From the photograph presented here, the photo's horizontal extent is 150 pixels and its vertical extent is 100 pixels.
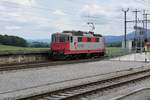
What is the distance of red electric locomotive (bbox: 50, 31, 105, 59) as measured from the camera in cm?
4400

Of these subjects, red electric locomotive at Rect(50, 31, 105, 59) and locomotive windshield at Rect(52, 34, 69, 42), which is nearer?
red electric locomotive at Rect(50, 31, 105, 59)

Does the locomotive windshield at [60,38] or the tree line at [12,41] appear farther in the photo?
the tree line at [12,41]

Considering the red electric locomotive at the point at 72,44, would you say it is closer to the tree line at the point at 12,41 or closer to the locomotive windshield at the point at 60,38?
the locomotive windshield at the point at 60,38

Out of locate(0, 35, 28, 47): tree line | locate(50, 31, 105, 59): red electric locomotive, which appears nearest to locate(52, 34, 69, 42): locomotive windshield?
locate(50, 31, 105, 59): red electric locomotive

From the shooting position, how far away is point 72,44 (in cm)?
4438

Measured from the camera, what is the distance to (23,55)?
40156 mm

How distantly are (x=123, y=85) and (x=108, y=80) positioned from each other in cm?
195

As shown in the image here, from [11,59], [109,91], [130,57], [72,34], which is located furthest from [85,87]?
[130,57]

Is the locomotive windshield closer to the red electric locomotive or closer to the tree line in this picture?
the red electric locomotive

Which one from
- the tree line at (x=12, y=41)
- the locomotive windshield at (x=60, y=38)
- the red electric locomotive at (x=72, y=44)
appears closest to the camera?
the red electric locomotive at (x=72, y=44)

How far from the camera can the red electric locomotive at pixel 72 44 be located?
44000mm

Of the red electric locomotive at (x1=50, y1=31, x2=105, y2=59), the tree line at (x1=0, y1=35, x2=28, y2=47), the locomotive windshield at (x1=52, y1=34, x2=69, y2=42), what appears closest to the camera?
the red electric locomotive at (x1=50, y1=31, x2=105, y2=59)

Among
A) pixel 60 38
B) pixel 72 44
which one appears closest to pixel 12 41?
pixel 60 38


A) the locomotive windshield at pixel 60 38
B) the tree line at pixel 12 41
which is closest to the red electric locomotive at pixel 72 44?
the locomotive windshield at pixel 60 38
